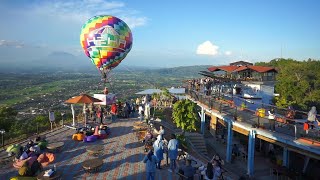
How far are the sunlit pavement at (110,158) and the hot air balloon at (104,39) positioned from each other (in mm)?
8289

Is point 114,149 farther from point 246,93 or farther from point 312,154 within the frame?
point 246,93

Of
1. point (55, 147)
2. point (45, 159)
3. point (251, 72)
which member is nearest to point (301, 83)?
point (251, 72)

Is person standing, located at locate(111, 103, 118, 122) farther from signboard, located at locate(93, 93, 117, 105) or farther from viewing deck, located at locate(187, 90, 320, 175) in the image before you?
viewing deck, located at locate(187, 90, 320, 175)

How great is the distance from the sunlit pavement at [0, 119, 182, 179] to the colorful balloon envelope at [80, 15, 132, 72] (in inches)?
327

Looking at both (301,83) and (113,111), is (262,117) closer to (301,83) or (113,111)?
(113,111)

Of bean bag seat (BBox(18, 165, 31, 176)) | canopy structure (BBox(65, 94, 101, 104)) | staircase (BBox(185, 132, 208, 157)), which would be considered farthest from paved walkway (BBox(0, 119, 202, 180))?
staircase (BBox(185, 132, 208, 157))

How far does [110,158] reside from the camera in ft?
51.5

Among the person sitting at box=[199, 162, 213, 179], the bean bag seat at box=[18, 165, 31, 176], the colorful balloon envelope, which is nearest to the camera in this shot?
the bean bag seat at box=[18, 165, 31, 176]

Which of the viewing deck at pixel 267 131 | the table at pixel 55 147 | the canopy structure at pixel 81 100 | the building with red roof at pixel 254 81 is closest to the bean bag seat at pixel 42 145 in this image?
the table at pixel 55 147

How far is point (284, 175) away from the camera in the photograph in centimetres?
1716

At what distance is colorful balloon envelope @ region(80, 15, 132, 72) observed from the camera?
85.8ft

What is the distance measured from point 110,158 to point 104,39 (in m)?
13.4

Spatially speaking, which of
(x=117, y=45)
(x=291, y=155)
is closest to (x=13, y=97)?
(x=117, y=45)

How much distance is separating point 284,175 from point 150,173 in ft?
30.8
